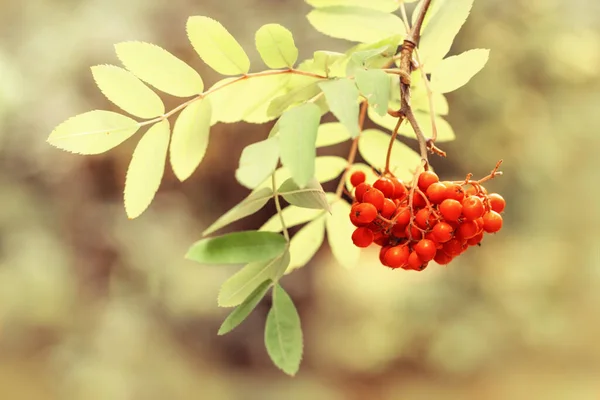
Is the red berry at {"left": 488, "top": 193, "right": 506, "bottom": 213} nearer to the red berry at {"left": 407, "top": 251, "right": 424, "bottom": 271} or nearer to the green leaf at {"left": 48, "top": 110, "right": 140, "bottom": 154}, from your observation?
the red berry at {"left": 407, "top": 251, "right": 424, "bottom": 271}

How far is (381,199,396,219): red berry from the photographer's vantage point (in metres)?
0.56

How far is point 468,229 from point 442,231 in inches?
1.4

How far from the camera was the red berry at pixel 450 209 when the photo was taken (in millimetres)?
538

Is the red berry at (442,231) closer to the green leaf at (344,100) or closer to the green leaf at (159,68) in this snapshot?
the green leaf at (344,100)

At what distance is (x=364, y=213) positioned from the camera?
21.3 inches

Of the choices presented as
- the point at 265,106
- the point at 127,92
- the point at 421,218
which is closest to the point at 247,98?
the point at 265,106

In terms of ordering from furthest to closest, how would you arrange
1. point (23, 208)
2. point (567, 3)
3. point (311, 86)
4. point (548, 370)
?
1. point (548, 370)
2. point (23, 208)
3. point (567, 3)
4. point (311, 86)

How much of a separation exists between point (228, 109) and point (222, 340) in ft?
7.27

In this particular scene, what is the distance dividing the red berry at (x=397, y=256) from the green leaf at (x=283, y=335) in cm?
11

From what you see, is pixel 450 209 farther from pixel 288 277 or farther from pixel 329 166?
pixel 288 277

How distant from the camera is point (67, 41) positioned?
7.15 feet

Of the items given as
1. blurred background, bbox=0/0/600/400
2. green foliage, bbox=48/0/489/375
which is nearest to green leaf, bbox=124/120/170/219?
green foliage, bbox=48/0/489/375

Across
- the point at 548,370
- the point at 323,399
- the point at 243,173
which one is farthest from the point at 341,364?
the point at 243,173

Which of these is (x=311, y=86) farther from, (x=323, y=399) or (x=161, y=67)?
(x=323, y=399)
